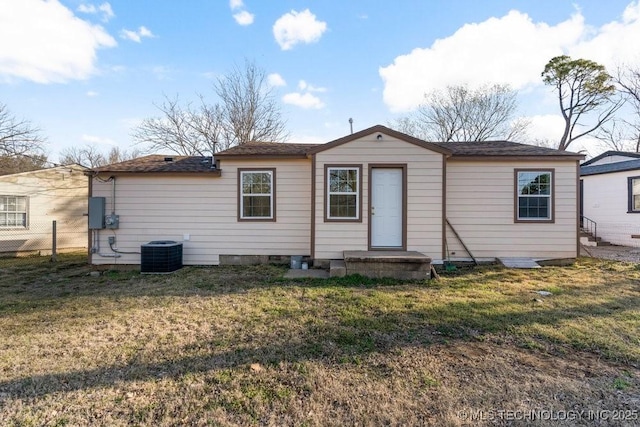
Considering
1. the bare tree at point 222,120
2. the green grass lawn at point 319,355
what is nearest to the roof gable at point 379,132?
the green grass lawn at point 319,355

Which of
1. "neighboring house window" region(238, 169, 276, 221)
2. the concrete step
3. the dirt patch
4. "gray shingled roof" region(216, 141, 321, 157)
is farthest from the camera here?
the dirt patch

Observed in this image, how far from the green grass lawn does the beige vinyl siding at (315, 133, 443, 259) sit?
1706mm

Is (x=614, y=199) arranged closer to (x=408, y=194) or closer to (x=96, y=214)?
(x=408, y=194)

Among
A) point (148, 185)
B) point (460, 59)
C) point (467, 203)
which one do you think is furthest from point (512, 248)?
point (460, 59)

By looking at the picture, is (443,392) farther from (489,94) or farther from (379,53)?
(489,94)

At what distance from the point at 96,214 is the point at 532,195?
11.1m

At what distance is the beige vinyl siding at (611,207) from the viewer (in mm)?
11094

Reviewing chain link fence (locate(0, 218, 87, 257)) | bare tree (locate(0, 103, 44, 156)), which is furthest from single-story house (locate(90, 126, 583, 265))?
bare tree (locate(0, 103, 44, 156))

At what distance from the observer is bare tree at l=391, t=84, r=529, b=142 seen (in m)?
23.5

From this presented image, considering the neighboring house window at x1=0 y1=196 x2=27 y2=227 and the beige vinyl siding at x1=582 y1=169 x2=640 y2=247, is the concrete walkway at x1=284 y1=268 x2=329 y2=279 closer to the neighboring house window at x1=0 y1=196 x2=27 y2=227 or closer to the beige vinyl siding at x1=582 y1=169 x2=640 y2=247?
the neighboring house window at x1=0 y1=196 x2=27 y2=227

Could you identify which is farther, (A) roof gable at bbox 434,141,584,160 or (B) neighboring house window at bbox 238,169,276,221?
(B) neighboring house window at bbox 238,169,276,221

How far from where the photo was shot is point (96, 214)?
777 centimetres

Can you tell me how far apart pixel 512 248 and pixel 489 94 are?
66.9 ft

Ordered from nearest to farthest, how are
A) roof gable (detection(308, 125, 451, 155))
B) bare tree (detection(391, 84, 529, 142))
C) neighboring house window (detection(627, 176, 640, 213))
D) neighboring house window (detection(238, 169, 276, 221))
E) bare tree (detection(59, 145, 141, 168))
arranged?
roof gable (detection(308, 125, 451, 155)) → neighboring house window (detection(238, 169, 276, 221)) → neighboring house window (detection(627, 176, 640, 213)) → bare tree (detection(391, 84, 529, 142)) → bare tree (detection(59, 145, 141, 168))
